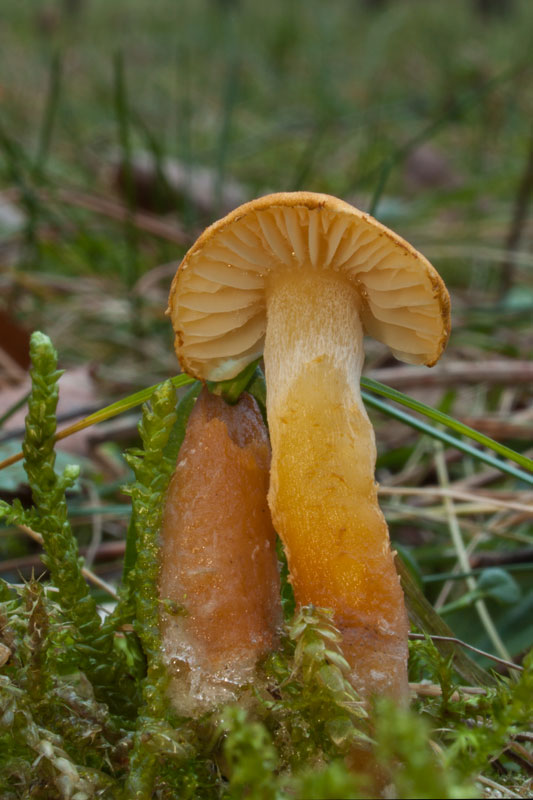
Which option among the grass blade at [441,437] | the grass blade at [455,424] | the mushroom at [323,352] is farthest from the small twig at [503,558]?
the mushroom at [323,352]

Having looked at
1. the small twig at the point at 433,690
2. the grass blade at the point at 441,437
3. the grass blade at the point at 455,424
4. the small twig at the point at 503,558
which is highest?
the grass blade at the point at 455,424

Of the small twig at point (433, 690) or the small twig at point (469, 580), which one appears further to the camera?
the small twig at point (469, 580)

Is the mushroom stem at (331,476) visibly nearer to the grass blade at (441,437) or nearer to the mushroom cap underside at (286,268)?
the mushroom cap underside at (286,268)

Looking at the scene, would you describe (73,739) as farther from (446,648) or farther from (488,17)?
(488,17)

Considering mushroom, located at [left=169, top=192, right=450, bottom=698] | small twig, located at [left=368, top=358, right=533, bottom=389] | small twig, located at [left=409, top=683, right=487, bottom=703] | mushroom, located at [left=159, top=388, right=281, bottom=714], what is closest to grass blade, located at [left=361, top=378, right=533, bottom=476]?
mushroom, located at [left=169, top=192, right=450, bottom=698]

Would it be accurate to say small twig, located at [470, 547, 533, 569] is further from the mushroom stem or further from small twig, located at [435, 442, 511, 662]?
the mushroom stem

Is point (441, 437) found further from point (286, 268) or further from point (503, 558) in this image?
point (503, 558)

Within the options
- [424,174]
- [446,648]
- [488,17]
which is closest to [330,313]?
[446,648]

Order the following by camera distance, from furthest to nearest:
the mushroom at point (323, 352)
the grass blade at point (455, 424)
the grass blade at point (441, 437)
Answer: the grass blade at point (441, 437) → the grass blade at point (455, 424) → the mushroom at point (323, 352)
